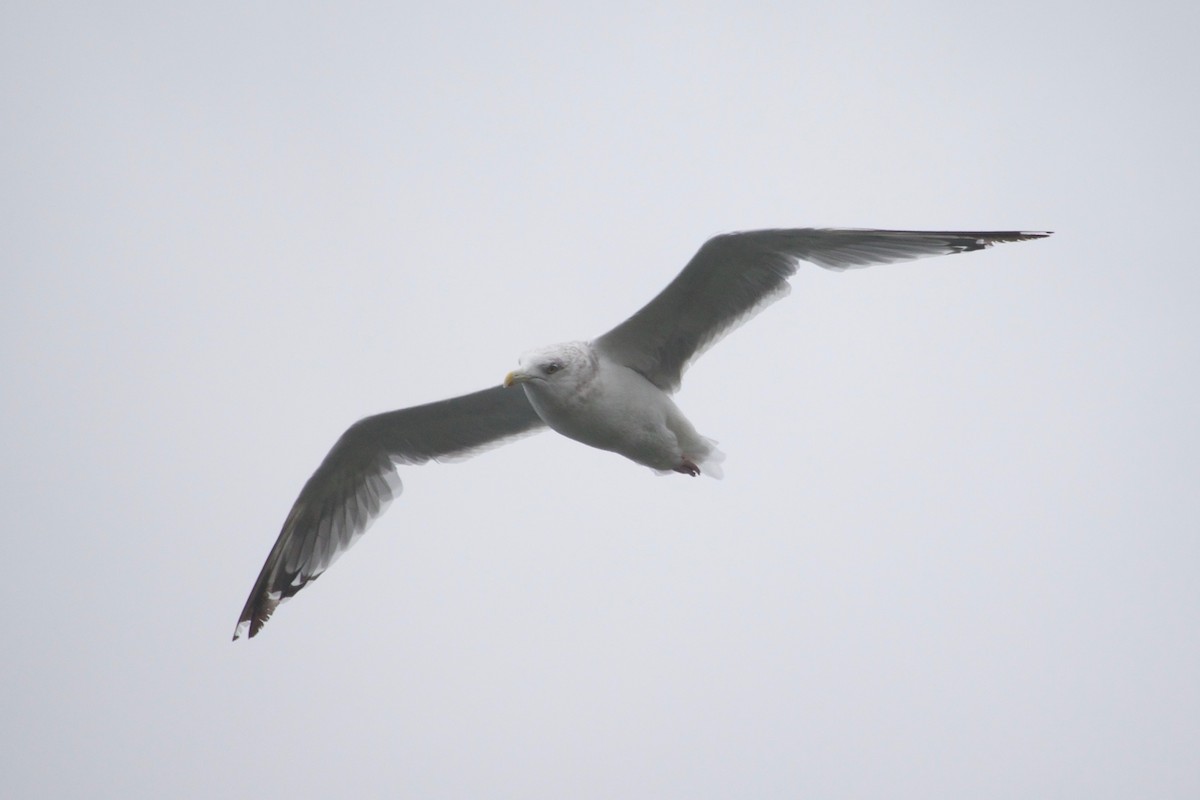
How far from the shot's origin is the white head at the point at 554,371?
22.2 ft

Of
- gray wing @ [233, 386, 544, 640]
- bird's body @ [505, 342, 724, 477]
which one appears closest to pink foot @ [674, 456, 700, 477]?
bird's body @ [505, 342, 724, 477]

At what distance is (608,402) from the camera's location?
6945mm

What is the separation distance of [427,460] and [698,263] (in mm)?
2629

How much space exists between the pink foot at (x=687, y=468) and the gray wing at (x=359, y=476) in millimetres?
1233

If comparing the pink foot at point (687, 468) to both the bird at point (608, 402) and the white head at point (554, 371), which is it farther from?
the white head at point (554, 371)

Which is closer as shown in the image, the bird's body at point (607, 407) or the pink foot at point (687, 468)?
the bird's body at point (607, 407)

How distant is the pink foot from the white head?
920 millimetres

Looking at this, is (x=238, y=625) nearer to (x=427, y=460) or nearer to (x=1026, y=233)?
(x=427, y=460)

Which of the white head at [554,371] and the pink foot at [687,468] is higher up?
the white head at [554,371]

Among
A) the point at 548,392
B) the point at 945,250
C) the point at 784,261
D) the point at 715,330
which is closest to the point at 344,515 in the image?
the point at 548,392

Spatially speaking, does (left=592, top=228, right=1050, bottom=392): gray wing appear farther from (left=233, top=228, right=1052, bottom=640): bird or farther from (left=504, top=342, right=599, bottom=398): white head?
(left=504, top=342, right=599, bottom=398): white head

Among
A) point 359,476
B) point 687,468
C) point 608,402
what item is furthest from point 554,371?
point 359,476

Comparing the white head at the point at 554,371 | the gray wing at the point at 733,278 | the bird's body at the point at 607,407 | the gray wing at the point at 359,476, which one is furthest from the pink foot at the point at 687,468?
the gray wing at the point at 359,476

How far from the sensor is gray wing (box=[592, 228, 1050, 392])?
688 centimetres
